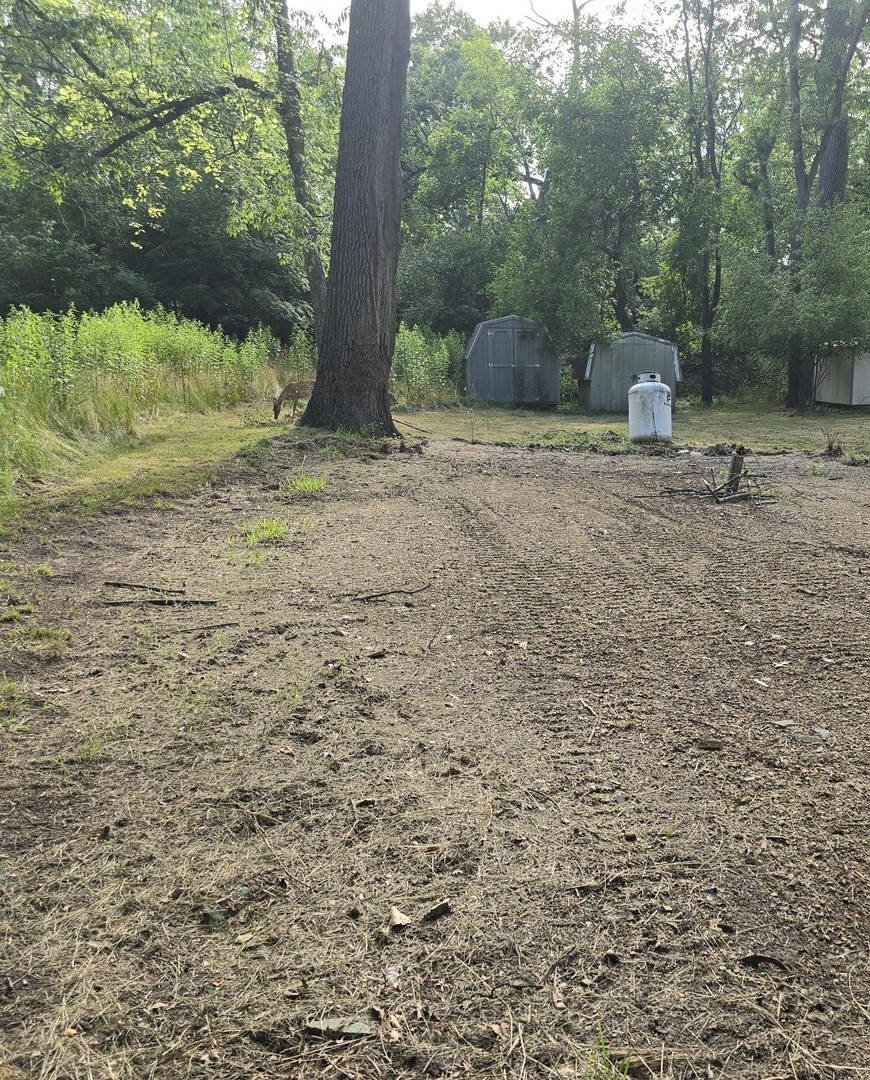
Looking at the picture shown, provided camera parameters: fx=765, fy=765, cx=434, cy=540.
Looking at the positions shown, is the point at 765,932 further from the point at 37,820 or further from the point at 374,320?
the point at 374,320

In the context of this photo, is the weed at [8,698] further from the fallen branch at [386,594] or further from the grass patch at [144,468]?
the fallen branch at [386,594]

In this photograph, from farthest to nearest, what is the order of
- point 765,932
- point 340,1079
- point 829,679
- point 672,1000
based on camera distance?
point 829,679
point 765,932
point 672,1000
point 340,1079

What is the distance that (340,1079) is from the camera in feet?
3.93

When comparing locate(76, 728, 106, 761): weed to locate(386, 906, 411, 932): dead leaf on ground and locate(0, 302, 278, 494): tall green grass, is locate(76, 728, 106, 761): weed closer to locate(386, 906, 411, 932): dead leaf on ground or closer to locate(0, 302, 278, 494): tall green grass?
locate(386, 906, 411, 932): dead leaf on ground

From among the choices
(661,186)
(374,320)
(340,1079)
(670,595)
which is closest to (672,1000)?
(340,1079)

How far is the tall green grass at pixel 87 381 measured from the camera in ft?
21.0

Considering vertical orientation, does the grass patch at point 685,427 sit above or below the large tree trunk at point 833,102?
below

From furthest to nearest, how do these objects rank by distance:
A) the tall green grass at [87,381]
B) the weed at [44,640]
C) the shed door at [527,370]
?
the shed door at [527,370]
the tall green grass at [87,381]
the weed at [44,640]

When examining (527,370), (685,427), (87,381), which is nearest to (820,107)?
(527,370)

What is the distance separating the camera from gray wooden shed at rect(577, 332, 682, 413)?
65.2ft

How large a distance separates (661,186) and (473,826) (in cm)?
2132

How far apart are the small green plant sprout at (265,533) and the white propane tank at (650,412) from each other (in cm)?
681

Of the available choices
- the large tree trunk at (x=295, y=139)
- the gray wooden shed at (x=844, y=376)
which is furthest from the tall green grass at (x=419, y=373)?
the gray wooden shed at (x=844, y=376)

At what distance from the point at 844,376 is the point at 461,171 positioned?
52.7ft
